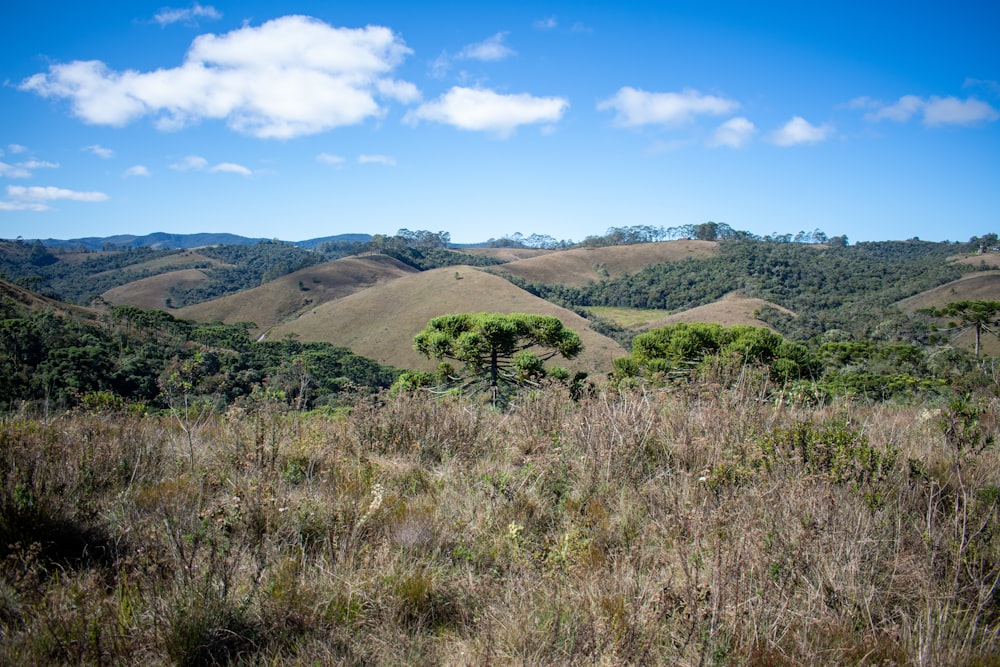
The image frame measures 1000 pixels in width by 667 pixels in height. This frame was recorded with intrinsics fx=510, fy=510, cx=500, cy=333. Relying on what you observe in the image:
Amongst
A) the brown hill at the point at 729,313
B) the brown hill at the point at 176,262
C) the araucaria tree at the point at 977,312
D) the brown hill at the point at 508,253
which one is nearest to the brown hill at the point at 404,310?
the brown hill at the point at 729,313

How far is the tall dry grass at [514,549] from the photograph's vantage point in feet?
6.43

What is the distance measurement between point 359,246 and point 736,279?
98735mm

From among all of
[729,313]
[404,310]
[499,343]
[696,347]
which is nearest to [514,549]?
[499,343]

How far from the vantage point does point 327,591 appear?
2266mm

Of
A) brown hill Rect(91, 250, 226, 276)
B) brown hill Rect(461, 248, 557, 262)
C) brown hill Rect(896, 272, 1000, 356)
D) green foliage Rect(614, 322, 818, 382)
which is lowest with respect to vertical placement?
green foliage Rect(614, 322, 818, 382)

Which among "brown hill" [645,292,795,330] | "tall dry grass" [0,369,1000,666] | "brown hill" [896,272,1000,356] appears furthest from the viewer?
"brown hill" [645,292,795,330]

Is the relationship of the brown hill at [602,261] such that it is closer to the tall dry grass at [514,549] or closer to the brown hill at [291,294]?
the brown hill at [291,294]

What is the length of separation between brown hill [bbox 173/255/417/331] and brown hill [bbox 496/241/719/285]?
29.3 meters

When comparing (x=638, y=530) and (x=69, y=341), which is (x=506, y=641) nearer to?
(x=638, y=530)

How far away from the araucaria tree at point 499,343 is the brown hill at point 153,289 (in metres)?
95.4

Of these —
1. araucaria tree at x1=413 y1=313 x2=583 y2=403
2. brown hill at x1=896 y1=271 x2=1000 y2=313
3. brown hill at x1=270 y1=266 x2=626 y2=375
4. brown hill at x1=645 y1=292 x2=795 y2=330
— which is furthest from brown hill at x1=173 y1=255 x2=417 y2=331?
brown hill at x1=896 y1=271 x2=1000 y2=313

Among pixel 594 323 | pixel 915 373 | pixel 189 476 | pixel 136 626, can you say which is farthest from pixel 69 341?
pixel 594 323

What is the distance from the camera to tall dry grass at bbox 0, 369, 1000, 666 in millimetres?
1961

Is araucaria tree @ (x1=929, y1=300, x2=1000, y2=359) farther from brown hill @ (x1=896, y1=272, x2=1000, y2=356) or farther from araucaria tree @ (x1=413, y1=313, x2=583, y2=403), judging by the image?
brown hill @ (x1=896, y1=272, x2=1000, y2=356)
